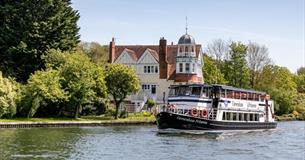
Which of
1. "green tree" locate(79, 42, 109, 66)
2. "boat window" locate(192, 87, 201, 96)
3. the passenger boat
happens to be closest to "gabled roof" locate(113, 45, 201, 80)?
"green tree" locate(79, 42, 109, 66)

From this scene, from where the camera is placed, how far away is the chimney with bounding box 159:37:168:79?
3883 inches

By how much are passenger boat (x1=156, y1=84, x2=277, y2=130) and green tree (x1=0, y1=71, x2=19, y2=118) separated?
18.5m

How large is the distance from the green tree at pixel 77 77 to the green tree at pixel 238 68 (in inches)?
1729

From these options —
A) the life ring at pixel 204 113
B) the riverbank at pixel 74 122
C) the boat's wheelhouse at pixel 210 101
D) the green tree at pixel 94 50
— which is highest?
the green tree at pixel 94 50

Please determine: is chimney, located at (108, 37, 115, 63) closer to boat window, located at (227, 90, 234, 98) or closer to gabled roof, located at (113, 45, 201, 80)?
gabled roof, located at (113, 45, 201, 80)

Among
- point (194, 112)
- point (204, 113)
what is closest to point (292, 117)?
point (204, 113)

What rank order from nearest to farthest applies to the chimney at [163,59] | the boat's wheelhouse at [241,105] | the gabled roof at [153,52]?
the boat's wheelhouse at [241,105], the chimney at [163,59], the gabled roof at [153,52]

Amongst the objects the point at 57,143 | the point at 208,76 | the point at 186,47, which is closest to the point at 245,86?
the point at 208,76

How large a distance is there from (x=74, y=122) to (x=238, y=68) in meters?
55.8

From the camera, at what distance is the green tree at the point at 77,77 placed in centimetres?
7412

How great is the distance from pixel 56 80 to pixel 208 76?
1672 inches

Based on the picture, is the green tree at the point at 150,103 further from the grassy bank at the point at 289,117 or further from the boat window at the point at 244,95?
the grassy bank at the point at 289,117

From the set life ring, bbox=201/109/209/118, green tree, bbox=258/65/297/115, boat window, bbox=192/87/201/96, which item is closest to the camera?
life ring, bbox=201/109/209/118

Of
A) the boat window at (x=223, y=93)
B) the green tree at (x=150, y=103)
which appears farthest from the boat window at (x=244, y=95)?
the green tree at (x=150, y=103)
